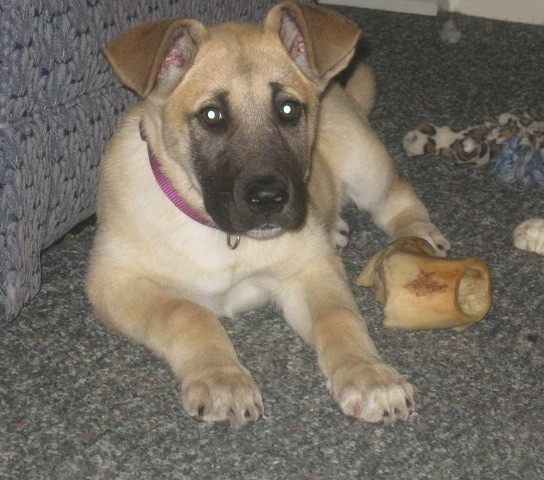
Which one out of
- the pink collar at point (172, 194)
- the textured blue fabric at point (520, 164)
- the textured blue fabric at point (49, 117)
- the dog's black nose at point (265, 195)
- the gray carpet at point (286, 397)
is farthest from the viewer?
the textured blue fabric at point (520, 164)

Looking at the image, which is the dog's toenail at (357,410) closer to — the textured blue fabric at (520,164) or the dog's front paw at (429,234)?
the dog's front paw at (429,234)

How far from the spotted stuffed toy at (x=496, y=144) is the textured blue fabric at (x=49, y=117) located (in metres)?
1.60

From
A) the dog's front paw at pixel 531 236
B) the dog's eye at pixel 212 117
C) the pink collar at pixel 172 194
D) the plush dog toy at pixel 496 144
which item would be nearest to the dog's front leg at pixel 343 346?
the pink collar at pixel 172 194

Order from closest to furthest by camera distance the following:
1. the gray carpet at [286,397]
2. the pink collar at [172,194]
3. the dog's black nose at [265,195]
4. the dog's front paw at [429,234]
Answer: the gray carpet at [286,397], the dog's black nose at [265,195], the pink collar at [172,194], the dog's front paw at [429,234]

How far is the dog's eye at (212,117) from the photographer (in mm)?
2988

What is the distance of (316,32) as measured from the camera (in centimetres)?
307

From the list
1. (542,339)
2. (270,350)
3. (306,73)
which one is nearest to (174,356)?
(270,350)

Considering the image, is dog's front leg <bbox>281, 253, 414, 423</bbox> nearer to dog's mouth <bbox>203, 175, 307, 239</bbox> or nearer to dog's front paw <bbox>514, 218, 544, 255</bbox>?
dog's mouth <bbox>203, 175, 307, 239</bbox>

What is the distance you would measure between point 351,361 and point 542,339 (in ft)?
2.77

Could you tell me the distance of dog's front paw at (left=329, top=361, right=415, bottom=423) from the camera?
2.77 m

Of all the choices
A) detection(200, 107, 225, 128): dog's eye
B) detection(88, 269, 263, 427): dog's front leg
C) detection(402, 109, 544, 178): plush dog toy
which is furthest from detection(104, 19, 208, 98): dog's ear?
detection(402, 109, 544, 178): plush dog toy

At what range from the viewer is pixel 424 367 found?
123 inches

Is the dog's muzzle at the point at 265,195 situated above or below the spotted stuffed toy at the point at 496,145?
above

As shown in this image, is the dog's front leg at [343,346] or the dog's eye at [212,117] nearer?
the dog's front leg at [343,346]
